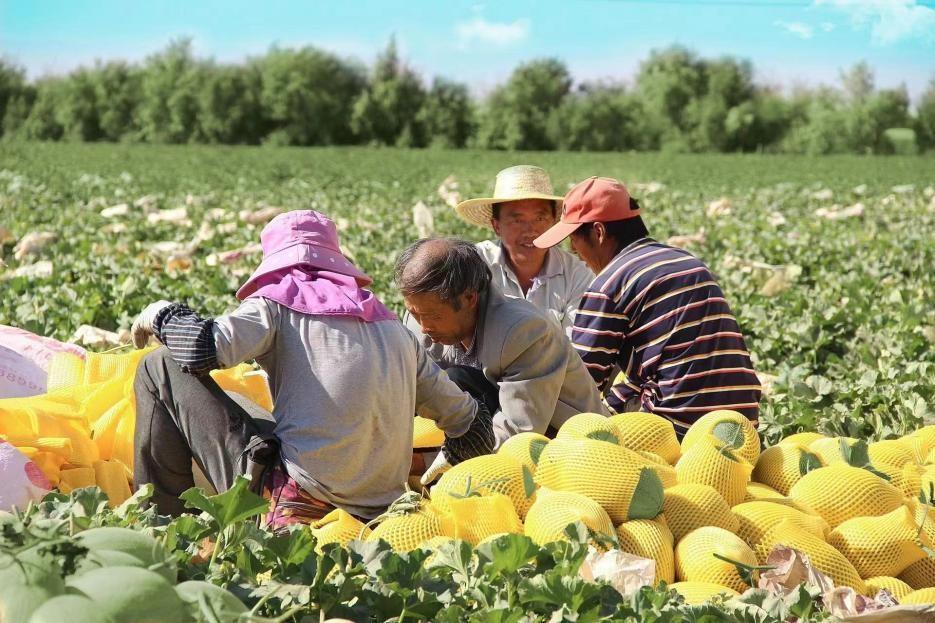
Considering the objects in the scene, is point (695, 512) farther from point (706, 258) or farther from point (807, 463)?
point (706, 258)

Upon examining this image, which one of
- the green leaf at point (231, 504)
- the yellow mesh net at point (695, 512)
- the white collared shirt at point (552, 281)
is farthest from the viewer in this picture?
the white collared shirt at point (552, 281)

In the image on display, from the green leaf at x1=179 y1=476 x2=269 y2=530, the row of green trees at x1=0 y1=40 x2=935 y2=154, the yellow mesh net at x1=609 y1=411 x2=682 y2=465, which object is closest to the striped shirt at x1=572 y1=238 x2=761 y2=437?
the yellow mesh net at x1=609 y1=411 x2=682 y2=465

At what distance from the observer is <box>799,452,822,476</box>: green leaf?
3225mm

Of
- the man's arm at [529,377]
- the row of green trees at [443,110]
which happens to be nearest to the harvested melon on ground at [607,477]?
the man's arm at [529,377]

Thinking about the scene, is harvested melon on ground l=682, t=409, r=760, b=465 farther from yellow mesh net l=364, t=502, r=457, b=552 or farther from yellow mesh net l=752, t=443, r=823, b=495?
yellow mesh net l=364, t=502, r=457, b=552

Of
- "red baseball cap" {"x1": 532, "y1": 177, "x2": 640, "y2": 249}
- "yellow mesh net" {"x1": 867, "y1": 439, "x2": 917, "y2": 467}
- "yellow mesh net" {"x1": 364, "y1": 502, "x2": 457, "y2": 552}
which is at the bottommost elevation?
"yellow mesh net" {"x1": 867, "y1": 439, "x2": 917, "y2": 467}

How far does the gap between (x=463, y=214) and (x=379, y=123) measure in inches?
2859

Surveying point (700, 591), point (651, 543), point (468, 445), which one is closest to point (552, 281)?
point (468, 445)

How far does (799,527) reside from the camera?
2717 millimetres

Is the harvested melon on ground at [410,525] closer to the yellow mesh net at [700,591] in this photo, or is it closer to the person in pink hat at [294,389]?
the yellow mesh net at [700,591]

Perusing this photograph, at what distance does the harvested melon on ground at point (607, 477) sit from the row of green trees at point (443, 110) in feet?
222

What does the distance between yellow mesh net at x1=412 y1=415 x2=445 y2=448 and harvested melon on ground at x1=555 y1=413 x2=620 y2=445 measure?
99 centimetres

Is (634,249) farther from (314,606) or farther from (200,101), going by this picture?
(200,101)

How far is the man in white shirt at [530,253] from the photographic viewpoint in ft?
17.1
